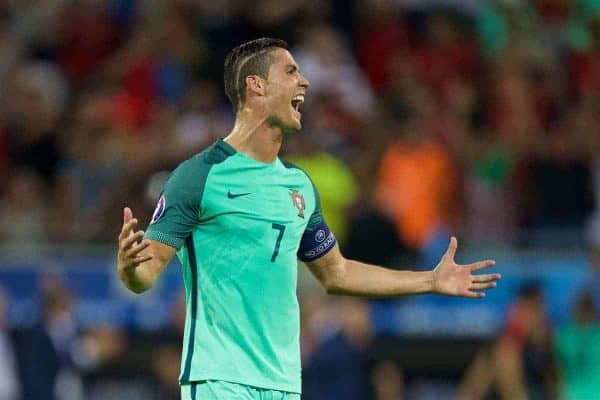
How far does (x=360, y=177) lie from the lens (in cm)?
1252

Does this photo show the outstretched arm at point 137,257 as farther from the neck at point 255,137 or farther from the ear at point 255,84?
the ear at point 255,84

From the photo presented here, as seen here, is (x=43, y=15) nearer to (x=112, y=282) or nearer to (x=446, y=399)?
(x=112, y=282)

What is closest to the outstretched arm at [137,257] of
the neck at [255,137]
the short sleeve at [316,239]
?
the neck at [255,137]

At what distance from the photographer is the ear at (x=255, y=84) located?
5.95 m

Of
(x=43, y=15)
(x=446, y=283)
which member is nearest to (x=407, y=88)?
(x=43, y=15)

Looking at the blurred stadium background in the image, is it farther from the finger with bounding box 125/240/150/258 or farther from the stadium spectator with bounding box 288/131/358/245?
the finger with bounding box 125/240/150/258

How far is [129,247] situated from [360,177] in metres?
7.38

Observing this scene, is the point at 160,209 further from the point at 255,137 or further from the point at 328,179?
the point at 328,179

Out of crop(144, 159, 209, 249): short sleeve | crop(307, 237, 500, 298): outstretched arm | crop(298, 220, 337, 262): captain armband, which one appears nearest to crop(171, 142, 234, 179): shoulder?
crop(144, 159, 209, 249): short sleeve

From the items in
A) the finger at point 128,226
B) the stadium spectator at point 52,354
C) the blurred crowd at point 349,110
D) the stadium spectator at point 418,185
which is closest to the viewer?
the finger at point 128,226

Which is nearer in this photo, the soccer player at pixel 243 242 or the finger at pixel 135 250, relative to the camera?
the finger at pixel 135 250

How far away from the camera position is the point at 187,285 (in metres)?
5.73

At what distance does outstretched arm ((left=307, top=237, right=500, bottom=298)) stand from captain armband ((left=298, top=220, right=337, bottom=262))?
0.03 metres

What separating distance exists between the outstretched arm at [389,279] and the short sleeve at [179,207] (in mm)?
814
